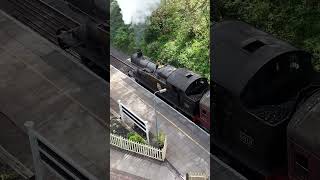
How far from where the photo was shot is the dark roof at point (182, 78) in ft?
42.4

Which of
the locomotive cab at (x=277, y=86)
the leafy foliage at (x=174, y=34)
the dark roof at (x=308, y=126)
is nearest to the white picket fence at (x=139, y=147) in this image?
the locomotive cab at (x=277, y=86)

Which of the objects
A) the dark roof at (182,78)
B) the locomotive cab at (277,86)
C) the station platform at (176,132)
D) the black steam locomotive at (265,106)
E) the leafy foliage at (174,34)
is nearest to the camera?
the black steam locomotive at (265,106)

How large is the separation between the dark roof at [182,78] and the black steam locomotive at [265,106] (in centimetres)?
209

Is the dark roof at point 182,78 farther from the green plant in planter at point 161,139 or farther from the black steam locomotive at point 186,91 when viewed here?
the green plant in planter at point 161,139

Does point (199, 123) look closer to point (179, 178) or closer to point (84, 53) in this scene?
point (179, 178)

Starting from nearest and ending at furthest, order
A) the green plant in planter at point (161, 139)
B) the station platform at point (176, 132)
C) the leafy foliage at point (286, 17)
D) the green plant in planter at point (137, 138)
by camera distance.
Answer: the station platform at point (176, 132)
the green plant in planter at point (161, 139)
the green plant in planter at point (137, 138)
the leafy foliage at point (286, 17)

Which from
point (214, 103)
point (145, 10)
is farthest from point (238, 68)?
point (145, 10)

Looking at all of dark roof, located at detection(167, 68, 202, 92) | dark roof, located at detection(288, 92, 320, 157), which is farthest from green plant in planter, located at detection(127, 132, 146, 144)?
dark roof, located at detection(288, 92, 320, 157)

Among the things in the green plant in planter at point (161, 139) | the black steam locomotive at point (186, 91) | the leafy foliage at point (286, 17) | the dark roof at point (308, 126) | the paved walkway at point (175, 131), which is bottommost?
the paved walkway at point (175, 131)

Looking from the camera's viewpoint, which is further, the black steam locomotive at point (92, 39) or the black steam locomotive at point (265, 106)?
the black steam locomotive at point (92, 39)

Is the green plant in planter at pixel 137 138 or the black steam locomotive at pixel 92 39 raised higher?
the black steam locomotive at pixel 92 39

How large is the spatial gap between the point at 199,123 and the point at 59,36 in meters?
5.16

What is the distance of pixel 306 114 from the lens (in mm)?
8727

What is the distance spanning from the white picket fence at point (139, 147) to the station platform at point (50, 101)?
107 cm
